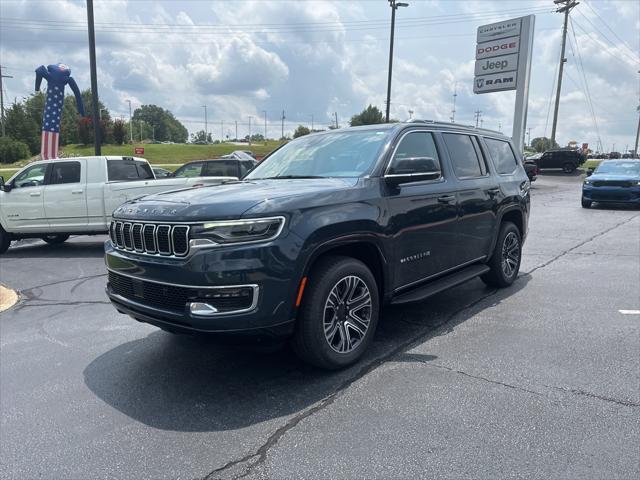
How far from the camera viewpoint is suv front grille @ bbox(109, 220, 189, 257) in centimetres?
323

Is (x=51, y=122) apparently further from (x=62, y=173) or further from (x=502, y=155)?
(x=502, y=155)

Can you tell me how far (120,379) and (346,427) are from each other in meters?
1.88

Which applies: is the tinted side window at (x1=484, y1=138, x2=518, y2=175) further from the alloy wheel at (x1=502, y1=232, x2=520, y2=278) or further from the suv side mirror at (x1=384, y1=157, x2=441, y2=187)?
the suv side mirror at (x1=384, y1=157, x2=441, y2=187)

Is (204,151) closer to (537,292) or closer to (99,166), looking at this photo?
(99,166)

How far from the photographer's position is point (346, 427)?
2.99 meters

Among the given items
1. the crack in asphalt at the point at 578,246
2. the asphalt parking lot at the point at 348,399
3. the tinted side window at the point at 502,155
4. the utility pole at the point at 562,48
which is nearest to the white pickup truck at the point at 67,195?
the asphalt parking lot at the point at 348,399

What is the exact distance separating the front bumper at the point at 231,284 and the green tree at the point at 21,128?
84682 mm

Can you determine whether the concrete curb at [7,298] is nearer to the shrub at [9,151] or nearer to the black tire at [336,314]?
the black tire at [336,314]

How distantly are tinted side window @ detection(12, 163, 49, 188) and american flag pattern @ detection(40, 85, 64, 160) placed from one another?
10647 mm

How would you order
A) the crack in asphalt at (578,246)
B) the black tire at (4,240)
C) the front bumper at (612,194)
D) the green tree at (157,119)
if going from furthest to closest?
1. the green tree at (157,119)
2. the front bumper at (612,194)
3. the black tire at (4,240)
4. the crack in asphalt at (578,246)

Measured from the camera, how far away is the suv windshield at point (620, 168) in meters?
16.4

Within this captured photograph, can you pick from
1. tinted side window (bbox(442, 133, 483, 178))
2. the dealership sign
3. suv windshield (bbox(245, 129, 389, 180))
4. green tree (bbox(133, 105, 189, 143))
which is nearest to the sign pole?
the dealership sign

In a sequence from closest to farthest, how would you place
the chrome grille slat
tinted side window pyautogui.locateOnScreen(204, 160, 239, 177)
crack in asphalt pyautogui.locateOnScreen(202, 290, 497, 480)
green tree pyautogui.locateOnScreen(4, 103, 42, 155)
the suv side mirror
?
1. crack in asphalt pyautogui.locateOnScreen(202, 290, 497, 480)
2. the chrome grille slat
3. the suv side mirror
4. tinted side window pyautogui.locateOnScreen(204, 160, 239, 177)
5. green tree pyautogui.locateOnScreen(4, 103, 42, 155)

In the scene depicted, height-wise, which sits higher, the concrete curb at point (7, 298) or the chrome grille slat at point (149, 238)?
the chrome grille slat at point (149, 238)
